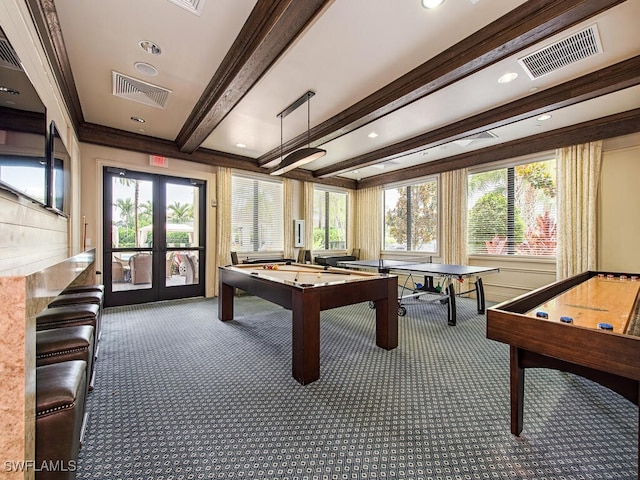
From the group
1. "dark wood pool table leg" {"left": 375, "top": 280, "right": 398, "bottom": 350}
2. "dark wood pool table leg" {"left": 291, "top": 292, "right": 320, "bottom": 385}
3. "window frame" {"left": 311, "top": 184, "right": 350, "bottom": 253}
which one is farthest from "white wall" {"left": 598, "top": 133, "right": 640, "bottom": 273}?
"window frame" {"left": 311, "top": 184, "right": 350, "bottom": 253}

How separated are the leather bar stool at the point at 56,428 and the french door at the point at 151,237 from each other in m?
4.39

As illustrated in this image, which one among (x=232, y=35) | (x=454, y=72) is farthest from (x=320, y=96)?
(x=454, y=72)

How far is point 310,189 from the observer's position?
699 centimetres

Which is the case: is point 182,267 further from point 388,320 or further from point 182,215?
point 388,320

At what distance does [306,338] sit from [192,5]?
8.84ft

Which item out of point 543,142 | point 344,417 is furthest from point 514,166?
point 344,417

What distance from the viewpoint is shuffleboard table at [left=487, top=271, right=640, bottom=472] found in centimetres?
114

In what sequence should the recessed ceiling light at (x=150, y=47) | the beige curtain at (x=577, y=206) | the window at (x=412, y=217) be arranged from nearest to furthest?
the recessed ceiling light at (x=150, y=47) → the beige curtain at (x=577, y=206) → the window at (x=412, y=217)

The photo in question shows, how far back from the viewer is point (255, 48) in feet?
7.52

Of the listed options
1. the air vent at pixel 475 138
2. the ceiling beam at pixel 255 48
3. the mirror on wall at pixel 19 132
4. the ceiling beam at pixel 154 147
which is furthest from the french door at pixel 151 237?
the air vent at pixel 475 138

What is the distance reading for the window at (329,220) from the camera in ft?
24.1

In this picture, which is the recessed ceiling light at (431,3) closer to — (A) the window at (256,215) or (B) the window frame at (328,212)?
(A) the window at (256,215)

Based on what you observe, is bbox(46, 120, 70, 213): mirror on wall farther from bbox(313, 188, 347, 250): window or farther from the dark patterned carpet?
bbox(313, 188, 347, 250): window

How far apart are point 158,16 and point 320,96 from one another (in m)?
1.75
